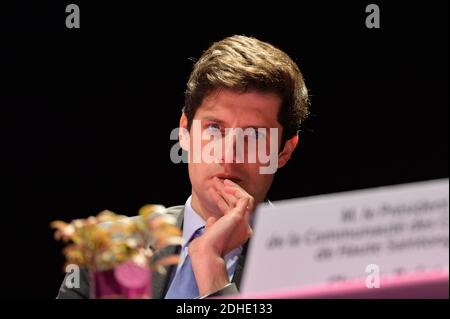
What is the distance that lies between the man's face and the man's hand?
0.05m

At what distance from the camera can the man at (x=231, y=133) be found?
2.27 metres

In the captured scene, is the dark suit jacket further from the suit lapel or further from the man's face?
the man's face

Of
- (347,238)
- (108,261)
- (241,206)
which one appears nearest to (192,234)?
(241,206)

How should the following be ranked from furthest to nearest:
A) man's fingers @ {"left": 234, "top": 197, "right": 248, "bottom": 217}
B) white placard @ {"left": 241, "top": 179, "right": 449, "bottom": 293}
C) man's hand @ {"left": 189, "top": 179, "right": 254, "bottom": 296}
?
man's fingers @ {"left": 234, "top": 197, "right": 248, "bottom": 217} → man's hand @ {"left": 189, "top": 179, "right": 254, "bottom": 296} → white placard @ {"left": 241, "top": 179, "right": 449, "bottom": 293}

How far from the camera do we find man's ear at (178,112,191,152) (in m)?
2.53

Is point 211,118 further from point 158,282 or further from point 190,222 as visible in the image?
point 158,282

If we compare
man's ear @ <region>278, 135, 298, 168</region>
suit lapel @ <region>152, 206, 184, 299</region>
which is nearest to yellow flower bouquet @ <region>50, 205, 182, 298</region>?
suit lapel @ <region>152, 206, 184, 299</region>

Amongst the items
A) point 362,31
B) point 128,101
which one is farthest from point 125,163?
point 362,31

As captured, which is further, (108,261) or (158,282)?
(158,282)

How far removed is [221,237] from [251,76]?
528 mm

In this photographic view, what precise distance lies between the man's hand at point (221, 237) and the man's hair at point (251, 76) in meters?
0.30

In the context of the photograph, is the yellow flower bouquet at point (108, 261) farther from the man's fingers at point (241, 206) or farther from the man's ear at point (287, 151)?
the man's ear at point (287, 151)

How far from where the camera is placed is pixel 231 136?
2.37m

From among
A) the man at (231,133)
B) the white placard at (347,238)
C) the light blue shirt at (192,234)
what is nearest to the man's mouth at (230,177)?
the man at (231,133)
